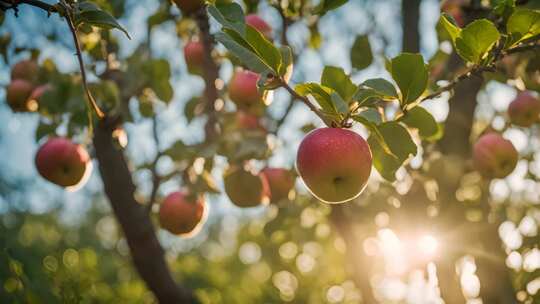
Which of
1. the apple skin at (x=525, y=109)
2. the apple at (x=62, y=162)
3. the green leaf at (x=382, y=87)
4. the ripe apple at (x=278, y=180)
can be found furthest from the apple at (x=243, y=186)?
the apple skin at (x=525, y=109)

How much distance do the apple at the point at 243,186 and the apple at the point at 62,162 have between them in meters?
0.61

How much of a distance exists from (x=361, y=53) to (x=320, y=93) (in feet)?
2.41

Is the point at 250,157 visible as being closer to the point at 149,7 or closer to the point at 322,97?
the point at 322,97

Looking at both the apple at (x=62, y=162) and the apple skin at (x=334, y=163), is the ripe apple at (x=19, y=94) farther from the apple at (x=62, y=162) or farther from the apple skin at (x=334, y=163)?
the apple skin at (x=334, y=163)

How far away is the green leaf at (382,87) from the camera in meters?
1.20

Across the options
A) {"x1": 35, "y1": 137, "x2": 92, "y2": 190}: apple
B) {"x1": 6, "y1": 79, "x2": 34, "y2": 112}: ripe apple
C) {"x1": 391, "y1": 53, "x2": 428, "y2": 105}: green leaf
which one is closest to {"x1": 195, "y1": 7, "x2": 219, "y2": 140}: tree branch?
{"x1": 35, "y1": 137, "x2": 92, "y2": 190}: apple

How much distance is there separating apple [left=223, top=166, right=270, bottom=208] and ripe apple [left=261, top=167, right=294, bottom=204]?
0.46 ft

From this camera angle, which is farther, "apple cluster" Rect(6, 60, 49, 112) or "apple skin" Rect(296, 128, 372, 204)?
"apple cluster" Rect(6, 60, 49, 112)

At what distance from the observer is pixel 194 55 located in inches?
87.6

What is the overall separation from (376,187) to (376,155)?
1.13 m

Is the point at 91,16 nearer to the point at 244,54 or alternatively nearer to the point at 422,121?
the point at 244,54

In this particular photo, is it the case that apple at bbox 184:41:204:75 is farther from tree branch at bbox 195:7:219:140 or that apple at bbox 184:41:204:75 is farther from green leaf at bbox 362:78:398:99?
green leaf at bbox 362:78:398:99

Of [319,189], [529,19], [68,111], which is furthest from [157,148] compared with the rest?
[529,19]

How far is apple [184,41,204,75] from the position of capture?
2.22m
